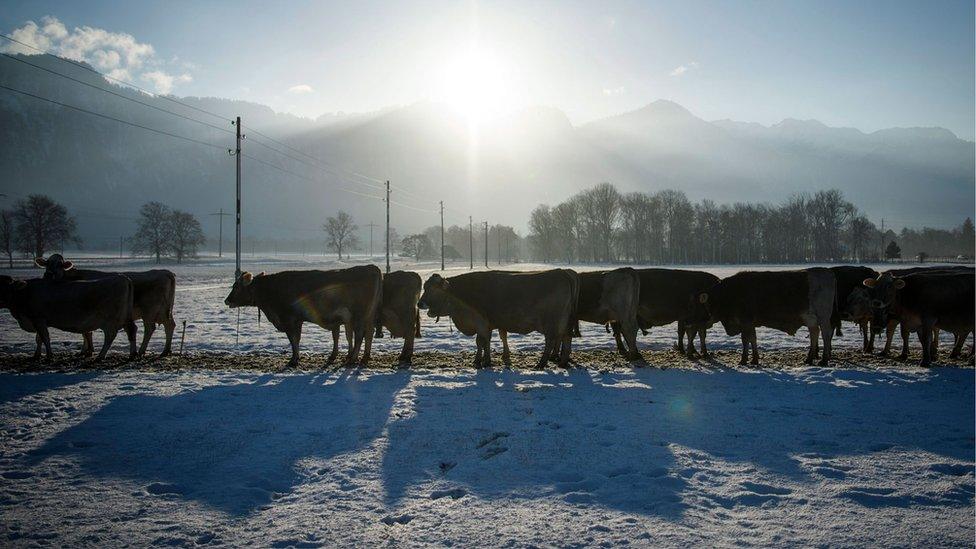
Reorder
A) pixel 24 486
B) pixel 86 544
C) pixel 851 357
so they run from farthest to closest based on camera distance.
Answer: pixel 851 357 < pixel 24 486 < pixel 86 544

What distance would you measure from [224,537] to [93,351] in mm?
11572

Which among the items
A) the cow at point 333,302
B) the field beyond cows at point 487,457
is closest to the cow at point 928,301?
the field beyond cows at point 487,457

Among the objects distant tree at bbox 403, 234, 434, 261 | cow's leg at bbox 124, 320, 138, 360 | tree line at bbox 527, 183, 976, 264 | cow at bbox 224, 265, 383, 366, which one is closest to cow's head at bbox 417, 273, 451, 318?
cow at bbox 224, 265, 383, 366

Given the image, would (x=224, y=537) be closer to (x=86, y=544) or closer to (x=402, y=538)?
(x=86, y=544)

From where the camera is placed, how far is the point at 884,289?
11.9 meters

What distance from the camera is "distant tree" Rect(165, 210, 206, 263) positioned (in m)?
92.0

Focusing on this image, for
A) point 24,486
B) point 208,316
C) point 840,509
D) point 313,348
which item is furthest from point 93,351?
point 840,509

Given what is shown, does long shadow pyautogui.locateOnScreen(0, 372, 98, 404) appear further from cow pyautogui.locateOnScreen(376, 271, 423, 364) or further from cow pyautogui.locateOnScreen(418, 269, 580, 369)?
cow pyautogui.locateOnScreen(418, 269, 580, 369)

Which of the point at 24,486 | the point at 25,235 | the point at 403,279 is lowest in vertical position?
the point at 24,486

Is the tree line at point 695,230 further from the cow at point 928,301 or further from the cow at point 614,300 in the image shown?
the cow at point 614,300

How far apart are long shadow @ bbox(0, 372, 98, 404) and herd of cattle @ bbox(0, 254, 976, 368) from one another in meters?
1.56

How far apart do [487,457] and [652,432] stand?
2292mm

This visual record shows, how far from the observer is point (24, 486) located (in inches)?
202

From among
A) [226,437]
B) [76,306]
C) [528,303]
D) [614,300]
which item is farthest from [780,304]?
[76,306]
